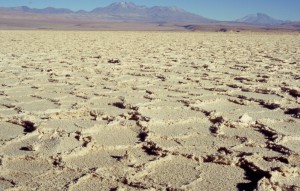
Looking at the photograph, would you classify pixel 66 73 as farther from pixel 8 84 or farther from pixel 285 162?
pixel 285 162

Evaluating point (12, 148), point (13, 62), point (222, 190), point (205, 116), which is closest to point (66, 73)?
point (13, 62)

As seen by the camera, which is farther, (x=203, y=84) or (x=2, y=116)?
(x=203, y=84)

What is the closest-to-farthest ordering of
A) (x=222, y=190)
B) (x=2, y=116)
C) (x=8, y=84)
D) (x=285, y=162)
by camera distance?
1. (x=222, y=190)
2. (x=285, y=162)
3. (x=2, y=116)
4. (x=8, y=84)

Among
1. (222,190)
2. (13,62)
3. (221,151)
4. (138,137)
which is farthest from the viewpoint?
(13,62)

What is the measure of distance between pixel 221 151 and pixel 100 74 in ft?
10.6

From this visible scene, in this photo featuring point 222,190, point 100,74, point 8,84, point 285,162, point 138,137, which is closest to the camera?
point 222,190

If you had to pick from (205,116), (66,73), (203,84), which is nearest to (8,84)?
(66,73)

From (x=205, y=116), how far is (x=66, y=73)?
2.74m

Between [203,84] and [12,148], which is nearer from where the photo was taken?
[12,148]

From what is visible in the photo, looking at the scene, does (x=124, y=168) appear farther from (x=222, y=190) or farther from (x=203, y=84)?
(x=203, y=84)

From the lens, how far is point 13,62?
6688 mm

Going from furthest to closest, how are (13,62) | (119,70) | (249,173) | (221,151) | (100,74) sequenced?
(13,62), (119,70), (100,74), (221,151), (249,173)

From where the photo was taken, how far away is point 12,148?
231cm

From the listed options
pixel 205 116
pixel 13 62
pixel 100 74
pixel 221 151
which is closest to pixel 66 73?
pixel 100 74
